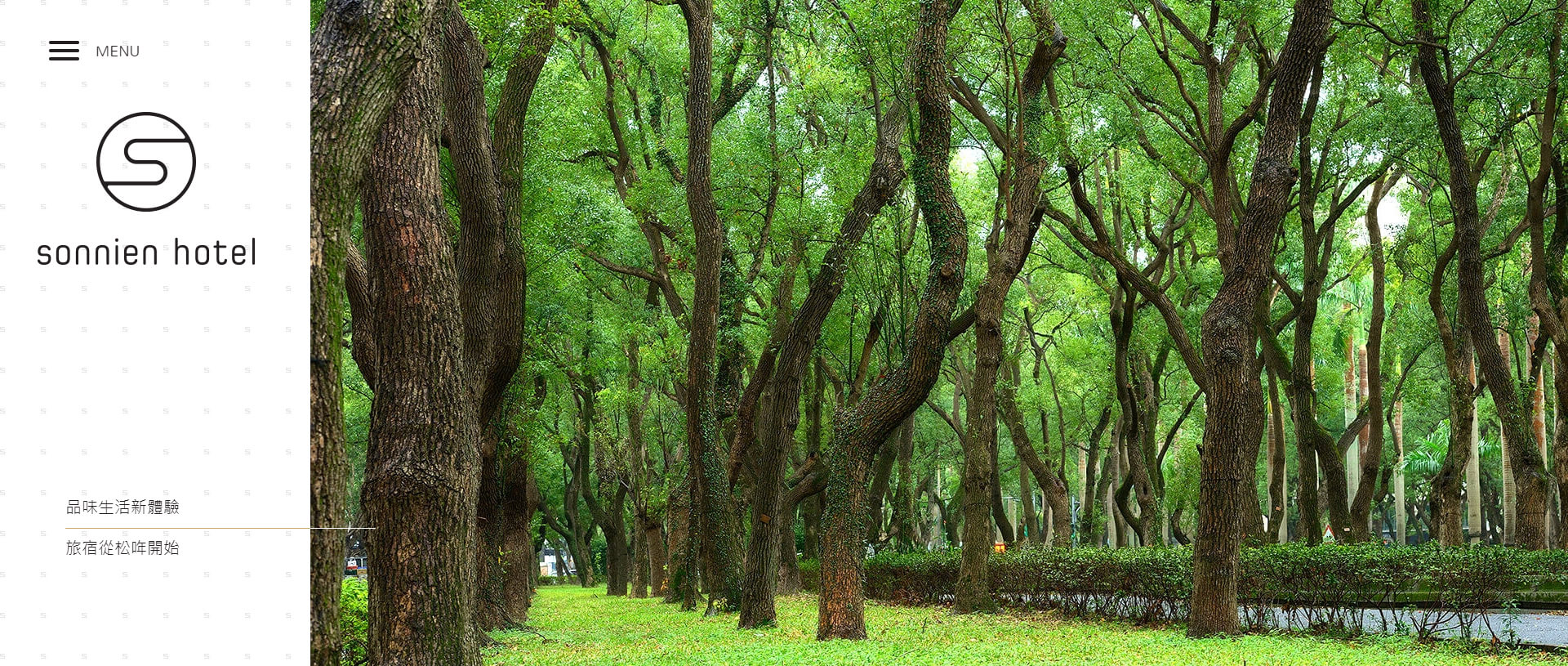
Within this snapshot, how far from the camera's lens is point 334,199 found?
4.42 metres

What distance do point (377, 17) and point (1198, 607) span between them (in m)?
9.37

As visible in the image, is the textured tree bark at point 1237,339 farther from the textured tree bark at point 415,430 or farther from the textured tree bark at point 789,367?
the textured tree bark at point 415,430

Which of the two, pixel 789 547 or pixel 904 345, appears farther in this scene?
pixel 789 547

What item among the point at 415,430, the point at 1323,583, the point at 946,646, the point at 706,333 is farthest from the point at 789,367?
the point at 415,430

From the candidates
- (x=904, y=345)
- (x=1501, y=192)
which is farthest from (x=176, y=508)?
(x=1501, y=192)

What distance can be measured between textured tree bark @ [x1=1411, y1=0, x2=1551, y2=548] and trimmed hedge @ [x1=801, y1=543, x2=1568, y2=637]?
1.71 metres

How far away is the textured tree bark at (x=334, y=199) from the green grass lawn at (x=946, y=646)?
5119 millimetres

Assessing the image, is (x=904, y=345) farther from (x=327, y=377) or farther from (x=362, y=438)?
(x=362, y=438)

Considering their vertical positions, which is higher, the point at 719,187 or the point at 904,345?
the point at 719,187

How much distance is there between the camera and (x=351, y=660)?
26.5 feet

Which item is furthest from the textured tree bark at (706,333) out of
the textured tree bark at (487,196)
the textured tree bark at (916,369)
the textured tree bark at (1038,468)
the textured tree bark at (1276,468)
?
the textured tree bark at (1276,468)

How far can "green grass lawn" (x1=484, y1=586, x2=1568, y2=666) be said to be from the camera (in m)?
9.52

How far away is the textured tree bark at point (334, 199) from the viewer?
14.3 feet

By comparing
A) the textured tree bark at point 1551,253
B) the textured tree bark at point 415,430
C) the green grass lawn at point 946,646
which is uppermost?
the textured tree bark at point 1551,253
